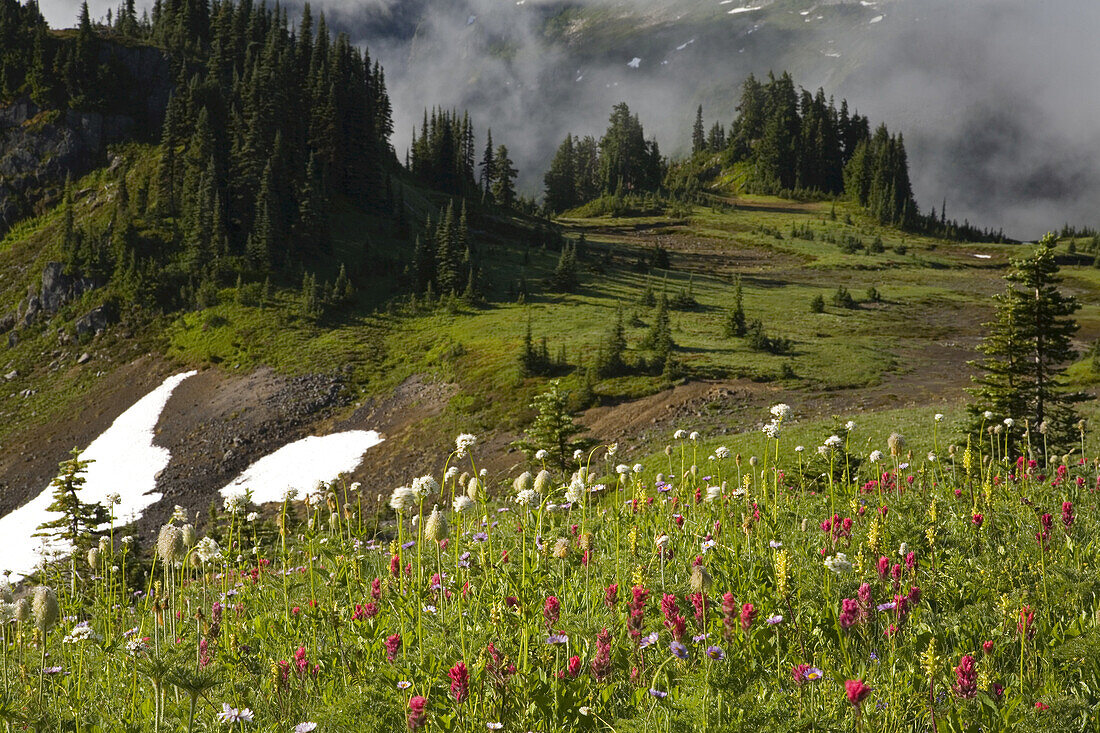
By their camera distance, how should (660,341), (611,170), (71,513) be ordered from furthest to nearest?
(611,170), (660,341), (71,513)

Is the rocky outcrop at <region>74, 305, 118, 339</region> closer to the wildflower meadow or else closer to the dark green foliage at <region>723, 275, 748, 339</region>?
the dark green foliage at <region>723, 275, 748, 339</region>

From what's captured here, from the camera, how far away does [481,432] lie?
3575cm

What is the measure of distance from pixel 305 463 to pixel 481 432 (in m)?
10.00

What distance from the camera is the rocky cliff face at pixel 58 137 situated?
263 feet

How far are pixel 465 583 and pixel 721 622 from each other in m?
1.82

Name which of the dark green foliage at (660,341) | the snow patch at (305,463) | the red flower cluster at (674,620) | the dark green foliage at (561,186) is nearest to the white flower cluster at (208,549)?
the red flower cluster at (674,620)

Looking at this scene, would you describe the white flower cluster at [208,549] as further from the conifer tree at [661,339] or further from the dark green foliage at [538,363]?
the dark green foliage at [538,363]

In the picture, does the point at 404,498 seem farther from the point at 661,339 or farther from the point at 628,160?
the point at 628,160

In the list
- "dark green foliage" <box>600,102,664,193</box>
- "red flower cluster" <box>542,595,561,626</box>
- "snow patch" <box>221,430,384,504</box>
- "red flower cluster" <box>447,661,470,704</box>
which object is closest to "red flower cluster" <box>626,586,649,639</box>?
"red flower cluster" <box>542,595,561,626</box>

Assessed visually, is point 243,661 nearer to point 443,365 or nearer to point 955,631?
point 955,631

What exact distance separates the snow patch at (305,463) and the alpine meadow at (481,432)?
30 centimetres

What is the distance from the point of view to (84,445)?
44531mm

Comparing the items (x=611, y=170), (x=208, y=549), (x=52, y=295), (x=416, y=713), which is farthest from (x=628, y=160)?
(x=416, y=713)

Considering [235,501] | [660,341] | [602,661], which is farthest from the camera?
[660,341]
